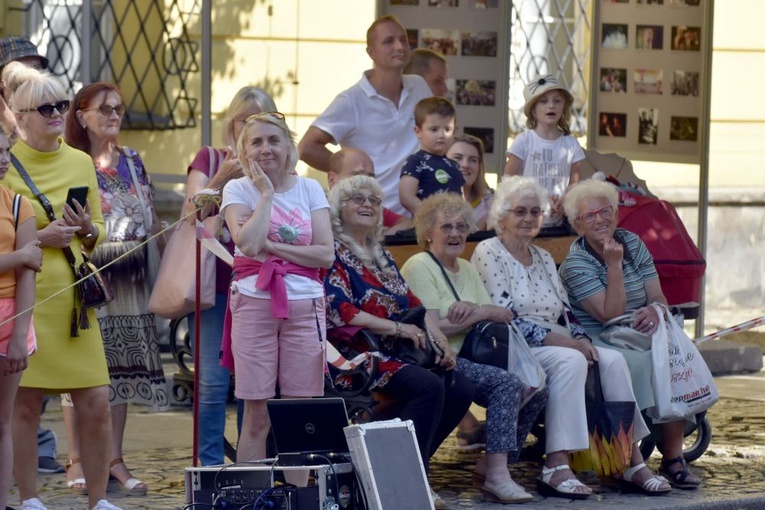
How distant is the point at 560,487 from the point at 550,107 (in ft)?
8.33

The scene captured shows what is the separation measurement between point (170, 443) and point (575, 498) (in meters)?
2.33

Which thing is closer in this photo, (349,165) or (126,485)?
(126,485)

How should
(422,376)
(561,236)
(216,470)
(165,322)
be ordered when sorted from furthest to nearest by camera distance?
(165,322), (561,236), (422,376), (216,470)

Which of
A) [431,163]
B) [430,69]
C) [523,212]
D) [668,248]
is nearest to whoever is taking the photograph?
[523,212]

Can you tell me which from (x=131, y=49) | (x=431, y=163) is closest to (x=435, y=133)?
(x=431, y=163)

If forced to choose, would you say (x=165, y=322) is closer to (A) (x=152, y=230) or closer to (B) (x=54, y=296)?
(A) (x=152, y=230)

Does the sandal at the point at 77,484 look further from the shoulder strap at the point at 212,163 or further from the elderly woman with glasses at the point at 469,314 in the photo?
the elderly woman with glasses at the point at 469,314

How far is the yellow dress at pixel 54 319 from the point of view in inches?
259

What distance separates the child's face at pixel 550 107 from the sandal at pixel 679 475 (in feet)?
7.00

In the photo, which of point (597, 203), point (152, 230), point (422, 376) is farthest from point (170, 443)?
point (597, 203)

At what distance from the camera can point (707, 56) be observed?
12.8 metres

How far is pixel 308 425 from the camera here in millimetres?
6414

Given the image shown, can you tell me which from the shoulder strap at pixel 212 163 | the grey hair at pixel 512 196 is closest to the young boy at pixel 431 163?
the grey hair at pixel 512 196

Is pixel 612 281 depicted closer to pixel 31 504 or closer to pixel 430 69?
pixel 430 69
